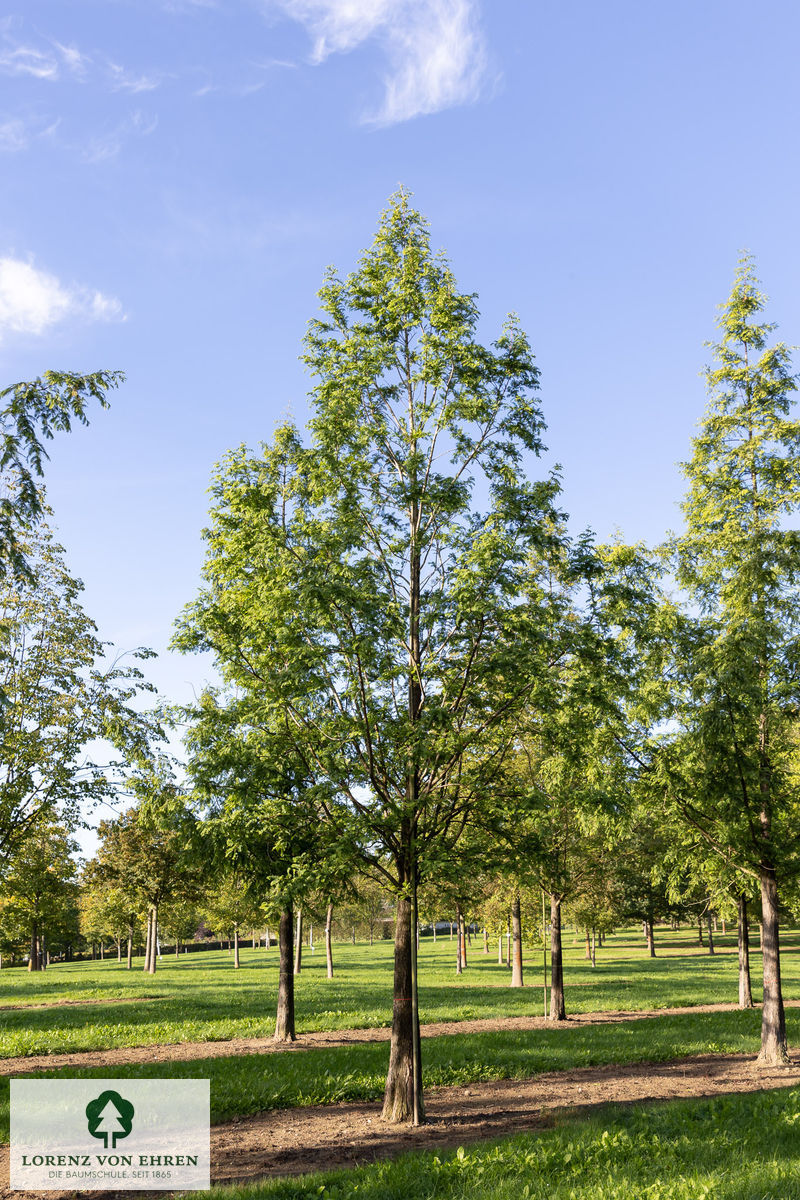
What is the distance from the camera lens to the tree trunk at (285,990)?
1781cm

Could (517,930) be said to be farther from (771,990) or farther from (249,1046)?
(771,990)

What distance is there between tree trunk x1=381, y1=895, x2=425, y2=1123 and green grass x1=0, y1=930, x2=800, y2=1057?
30.8 feet

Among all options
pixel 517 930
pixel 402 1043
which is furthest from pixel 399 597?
pixel 517 930

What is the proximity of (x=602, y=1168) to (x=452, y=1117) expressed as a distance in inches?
148

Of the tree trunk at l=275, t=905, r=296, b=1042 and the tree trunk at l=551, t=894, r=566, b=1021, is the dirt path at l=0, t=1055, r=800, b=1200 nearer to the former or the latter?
the tree trunk at l=275, t=905, r=296, b=1042

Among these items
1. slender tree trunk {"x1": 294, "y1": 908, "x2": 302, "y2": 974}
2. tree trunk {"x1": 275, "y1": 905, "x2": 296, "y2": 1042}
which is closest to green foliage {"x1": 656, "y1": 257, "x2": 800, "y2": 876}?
tree trunk {"x1": 275, "y1": 905, "x2": 296, "y2": 1042}

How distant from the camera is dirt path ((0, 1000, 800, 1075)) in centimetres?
1534

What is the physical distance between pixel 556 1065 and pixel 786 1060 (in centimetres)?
428

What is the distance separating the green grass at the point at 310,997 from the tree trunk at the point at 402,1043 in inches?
369

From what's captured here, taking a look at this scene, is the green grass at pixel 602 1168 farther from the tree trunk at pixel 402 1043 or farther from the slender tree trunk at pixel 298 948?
the slender tree trunk at pixel 298 948

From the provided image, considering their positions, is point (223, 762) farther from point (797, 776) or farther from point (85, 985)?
point (85, 985)

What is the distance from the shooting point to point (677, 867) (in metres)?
19.0

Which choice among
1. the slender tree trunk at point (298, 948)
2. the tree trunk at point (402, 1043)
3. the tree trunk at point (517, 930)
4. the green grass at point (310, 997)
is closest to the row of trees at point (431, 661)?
the tree trunk at point (402, 1043)

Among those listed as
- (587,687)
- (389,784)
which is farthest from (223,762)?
(587,687)
